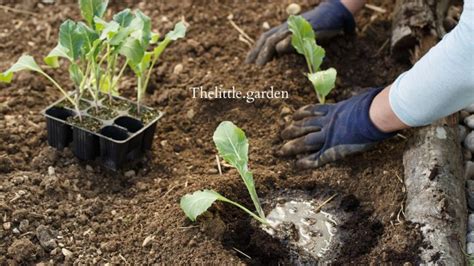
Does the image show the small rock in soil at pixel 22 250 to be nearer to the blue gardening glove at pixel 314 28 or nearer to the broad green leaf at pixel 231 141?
the broad green leaf at pixel 231 141

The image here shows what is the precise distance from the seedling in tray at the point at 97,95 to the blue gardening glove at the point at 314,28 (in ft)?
1.70

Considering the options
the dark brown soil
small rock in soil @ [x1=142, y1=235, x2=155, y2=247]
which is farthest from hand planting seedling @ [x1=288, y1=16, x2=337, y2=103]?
small rock in soil @ [x1=142, y1=235, x2=155, y2=247]

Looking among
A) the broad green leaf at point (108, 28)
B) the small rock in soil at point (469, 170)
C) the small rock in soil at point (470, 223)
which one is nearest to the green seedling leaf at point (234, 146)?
the broad green leaf at point (108, 28)

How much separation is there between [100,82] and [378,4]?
135 cm

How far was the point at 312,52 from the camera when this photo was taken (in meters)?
2.50

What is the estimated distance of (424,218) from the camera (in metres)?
2.05

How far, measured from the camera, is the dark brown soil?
2.02 m

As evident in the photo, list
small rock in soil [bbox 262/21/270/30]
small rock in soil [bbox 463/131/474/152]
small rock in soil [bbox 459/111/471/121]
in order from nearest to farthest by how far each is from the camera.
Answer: small rock in soil [bbox 463/131/474/152] < small rock in soil [bbox 459/111/471/121] < small rock in soil [bbox 262/21/270/30]

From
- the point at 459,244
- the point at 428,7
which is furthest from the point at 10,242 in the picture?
the point at 428,7

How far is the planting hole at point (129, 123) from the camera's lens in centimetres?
232

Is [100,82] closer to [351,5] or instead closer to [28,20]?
[28,20]

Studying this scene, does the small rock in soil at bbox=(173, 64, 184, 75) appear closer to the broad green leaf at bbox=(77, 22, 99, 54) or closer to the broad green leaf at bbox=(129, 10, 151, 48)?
the broad green leaf at bbox=(129, 10, 151, 48)

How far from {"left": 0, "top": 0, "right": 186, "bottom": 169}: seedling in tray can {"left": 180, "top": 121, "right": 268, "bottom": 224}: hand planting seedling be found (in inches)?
12.6

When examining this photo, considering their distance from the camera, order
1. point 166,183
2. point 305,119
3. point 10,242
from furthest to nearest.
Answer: point 305,119 < point 166,183 < point 10,242
